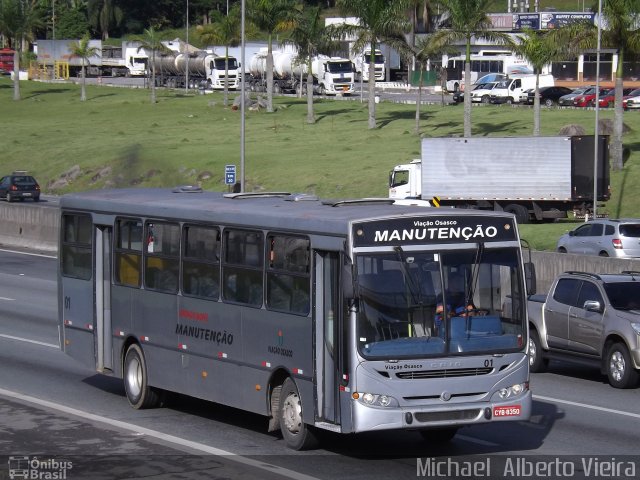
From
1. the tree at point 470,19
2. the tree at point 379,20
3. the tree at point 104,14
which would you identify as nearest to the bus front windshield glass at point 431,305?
A: the tree at point 470,19

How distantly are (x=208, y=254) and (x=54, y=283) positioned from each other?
19932 millimetres

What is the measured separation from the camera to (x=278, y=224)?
43.3ft

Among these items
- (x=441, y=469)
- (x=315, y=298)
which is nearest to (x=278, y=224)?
(x=315, y=298)

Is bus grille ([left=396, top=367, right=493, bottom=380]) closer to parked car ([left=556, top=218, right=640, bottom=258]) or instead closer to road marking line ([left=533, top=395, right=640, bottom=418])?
road marking line ([left=533, top=395, right=640, bottom=418])

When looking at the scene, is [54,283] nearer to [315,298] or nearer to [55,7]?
[315,298]

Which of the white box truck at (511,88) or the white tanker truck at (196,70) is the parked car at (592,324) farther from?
the white tanker truck at (196,70)

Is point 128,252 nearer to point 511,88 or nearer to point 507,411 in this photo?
point 507,411

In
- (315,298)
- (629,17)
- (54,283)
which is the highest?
(629,17)

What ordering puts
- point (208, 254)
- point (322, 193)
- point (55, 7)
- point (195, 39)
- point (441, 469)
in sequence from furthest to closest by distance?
point (55, 7) < point (195, 39) < point (322, 193) < point (208, 254) < point (441, 469)

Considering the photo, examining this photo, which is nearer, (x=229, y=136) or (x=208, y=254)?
(x=208, y=254)

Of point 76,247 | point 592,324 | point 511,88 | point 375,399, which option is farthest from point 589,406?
point 511,88

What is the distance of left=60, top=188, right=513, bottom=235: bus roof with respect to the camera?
12414 mm

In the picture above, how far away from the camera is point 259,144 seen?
216 feet

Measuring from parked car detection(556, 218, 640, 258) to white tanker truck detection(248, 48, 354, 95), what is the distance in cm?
5557
